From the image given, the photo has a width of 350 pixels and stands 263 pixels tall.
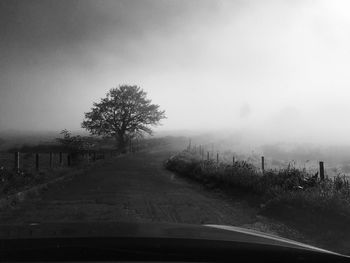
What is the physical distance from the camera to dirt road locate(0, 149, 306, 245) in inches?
379

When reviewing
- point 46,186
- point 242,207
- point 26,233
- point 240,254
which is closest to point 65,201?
point 46,186

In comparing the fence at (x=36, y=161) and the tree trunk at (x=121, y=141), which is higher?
the tree trunk at (x=121, y=141)

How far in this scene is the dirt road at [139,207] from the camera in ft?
31.6

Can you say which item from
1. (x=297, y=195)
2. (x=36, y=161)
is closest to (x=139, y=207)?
(x=297, y=195)

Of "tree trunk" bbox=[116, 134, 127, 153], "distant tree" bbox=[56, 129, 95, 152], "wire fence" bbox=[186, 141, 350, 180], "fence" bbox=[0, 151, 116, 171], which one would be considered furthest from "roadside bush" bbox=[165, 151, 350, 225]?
"tree trunk" bbox=[116, 134, 127, 153]

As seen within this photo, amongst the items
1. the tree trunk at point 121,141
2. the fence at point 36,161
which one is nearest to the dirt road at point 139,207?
the fence at point 36,161

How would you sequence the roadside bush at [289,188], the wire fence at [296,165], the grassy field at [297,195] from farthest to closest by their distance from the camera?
the wire fence at [296,165], the roadside bush at [289,188], the grassy field at [297,195]

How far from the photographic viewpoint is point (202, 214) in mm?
10453

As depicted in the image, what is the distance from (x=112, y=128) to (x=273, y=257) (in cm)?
5119

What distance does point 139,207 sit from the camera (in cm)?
1117

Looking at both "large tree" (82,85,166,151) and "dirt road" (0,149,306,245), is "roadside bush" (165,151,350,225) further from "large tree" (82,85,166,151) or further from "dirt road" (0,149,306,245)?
"large tree" (82,85,166,151)

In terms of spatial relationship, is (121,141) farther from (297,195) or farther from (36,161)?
(297,195)

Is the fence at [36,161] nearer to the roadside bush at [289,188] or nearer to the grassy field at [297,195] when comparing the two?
the roadside bush at [289,188]

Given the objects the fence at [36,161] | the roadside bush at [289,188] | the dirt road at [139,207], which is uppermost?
the fence at [36,161]
